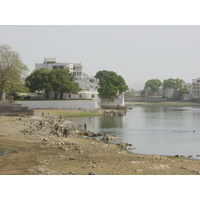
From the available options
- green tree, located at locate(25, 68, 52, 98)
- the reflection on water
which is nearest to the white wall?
green tree, located at locate(25, 68, 52, 98)

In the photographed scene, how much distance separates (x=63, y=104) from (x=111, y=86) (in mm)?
16146

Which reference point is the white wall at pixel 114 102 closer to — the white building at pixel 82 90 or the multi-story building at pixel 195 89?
the white building at pixel 82 90

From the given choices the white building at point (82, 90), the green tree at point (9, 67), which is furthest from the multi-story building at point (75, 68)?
the green tree at point (9, 67)

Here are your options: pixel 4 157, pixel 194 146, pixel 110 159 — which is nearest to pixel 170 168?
pixel 110 159

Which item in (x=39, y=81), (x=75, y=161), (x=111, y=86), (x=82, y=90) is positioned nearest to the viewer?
(x=75, y=161)

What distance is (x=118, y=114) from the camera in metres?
73.5

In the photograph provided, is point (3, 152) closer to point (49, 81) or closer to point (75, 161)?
point (75, 161)

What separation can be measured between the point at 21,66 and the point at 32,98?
22823mm

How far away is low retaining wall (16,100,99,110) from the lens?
73875 millimetres

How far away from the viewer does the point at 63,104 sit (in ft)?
250

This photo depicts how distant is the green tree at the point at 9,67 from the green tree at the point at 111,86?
3188 cm

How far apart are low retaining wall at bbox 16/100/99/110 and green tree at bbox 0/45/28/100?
48.6 ft

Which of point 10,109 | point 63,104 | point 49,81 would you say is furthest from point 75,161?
point 49,81

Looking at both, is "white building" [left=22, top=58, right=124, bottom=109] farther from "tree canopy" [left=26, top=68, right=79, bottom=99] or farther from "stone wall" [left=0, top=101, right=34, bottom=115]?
"stone wall" [left=0, top=101, right=34, bottom=115]
